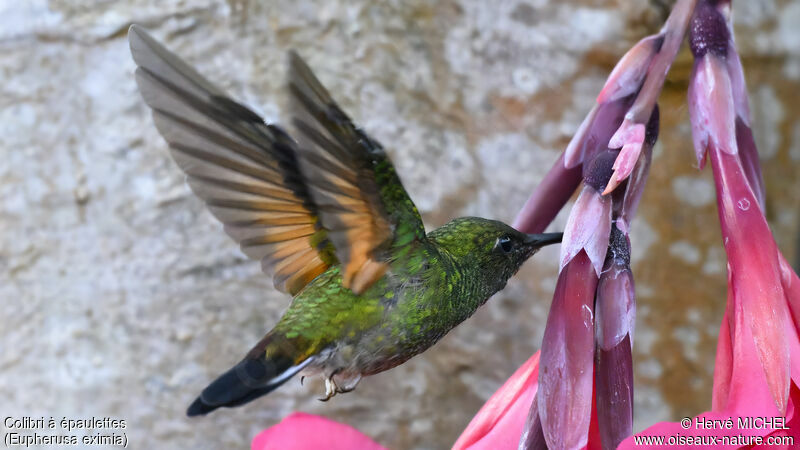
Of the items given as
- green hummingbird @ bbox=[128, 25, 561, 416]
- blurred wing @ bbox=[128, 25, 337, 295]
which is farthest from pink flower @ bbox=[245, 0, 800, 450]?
blurred wing @ bbox=[128, 25, 337, 295]

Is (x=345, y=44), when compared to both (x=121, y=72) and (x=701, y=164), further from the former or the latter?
(x=701, y=164)

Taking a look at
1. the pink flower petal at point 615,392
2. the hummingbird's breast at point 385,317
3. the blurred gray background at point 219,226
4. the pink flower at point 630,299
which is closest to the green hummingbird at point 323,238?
the hummingbird's breast at point 385,317

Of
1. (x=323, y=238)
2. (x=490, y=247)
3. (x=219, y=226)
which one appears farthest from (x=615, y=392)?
(x=219, y=226)

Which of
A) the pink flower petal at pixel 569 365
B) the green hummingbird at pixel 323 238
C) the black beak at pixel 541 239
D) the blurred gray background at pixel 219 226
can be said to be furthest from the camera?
the blurred gray background at pixel 219 226

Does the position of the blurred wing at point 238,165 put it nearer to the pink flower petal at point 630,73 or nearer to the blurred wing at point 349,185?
the blurred wing at point 349,185

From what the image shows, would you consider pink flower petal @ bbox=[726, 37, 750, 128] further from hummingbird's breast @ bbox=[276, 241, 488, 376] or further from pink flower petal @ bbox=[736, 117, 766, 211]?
hummingbird's breast @ bbox=[276, 241, 488, 376]

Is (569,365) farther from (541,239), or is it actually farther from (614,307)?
(541,239)
